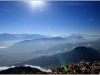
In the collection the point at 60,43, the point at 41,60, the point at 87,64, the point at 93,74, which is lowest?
the point at 93,74

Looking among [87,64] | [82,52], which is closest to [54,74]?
[87,64]

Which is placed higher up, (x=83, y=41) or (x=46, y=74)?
(x=83, y=41)

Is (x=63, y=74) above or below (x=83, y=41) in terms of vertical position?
below

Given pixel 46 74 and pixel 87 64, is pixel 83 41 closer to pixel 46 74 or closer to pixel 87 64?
pixel 87 64

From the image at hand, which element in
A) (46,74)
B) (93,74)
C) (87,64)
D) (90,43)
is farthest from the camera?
(90,43)

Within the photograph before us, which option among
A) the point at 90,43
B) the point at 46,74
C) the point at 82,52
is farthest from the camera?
the point at 82,52

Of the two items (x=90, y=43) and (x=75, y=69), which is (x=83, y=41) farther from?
(x=75, y=69)

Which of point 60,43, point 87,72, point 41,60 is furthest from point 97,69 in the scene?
point 41,60

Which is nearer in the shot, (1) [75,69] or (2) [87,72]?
(2) [87,72]

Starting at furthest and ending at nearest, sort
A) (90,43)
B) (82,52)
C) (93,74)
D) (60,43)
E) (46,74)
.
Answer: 1. (82,52)
2. (90,43)
3. (60,43)
4. (46,74)
5. (93,74)
